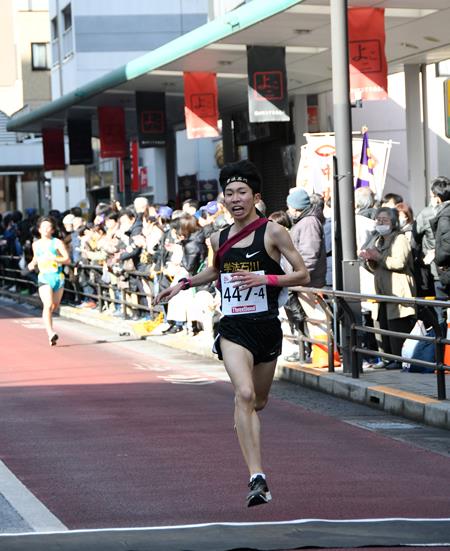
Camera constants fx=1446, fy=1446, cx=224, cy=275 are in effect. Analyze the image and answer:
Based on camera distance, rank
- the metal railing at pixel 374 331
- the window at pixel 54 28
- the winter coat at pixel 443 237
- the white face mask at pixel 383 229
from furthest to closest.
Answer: the window at pixel 54 28
the white face mask at pixel 383 229
the winter coat at pixel 443 237
the metal railing at pixel 374 331

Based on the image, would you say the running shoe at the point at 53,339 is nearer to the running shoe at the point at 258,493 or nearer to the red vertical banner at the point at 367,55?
the red vertical banner at the point at 367,55

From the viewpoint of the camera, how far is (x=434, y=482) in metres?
9.27

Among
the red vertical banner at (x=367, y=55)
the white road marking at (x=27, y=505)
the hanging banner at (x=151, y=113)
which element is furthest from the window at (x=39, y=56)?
the white road marking at (x=27, y=505)

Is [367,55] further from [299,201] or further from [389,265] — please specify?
[389,265]

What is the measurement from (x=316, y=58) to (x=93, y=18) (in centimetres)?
2632

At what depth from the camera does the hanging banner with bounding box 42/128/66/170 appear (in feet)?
132

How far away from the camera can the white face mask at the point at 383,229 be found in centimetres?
1509

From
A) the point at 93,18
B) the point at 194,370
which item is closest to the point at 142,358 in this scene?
the point at 194,370

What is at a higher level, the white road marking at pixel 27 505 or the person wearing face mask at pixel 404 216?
the person wearing face mask at pixel 404 216

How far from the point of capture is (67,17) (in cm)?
5253

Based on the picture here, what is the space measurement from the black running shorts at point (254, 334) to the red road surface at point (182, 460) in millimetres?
869

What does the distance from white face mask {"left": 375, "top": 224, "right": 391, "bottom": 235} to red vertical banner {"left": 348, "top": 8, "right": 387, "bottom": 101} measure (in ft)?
15.0

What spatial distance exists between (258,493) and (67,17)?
46.3m

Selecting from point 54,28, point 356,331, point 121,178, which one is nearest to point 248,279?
point 356,331
